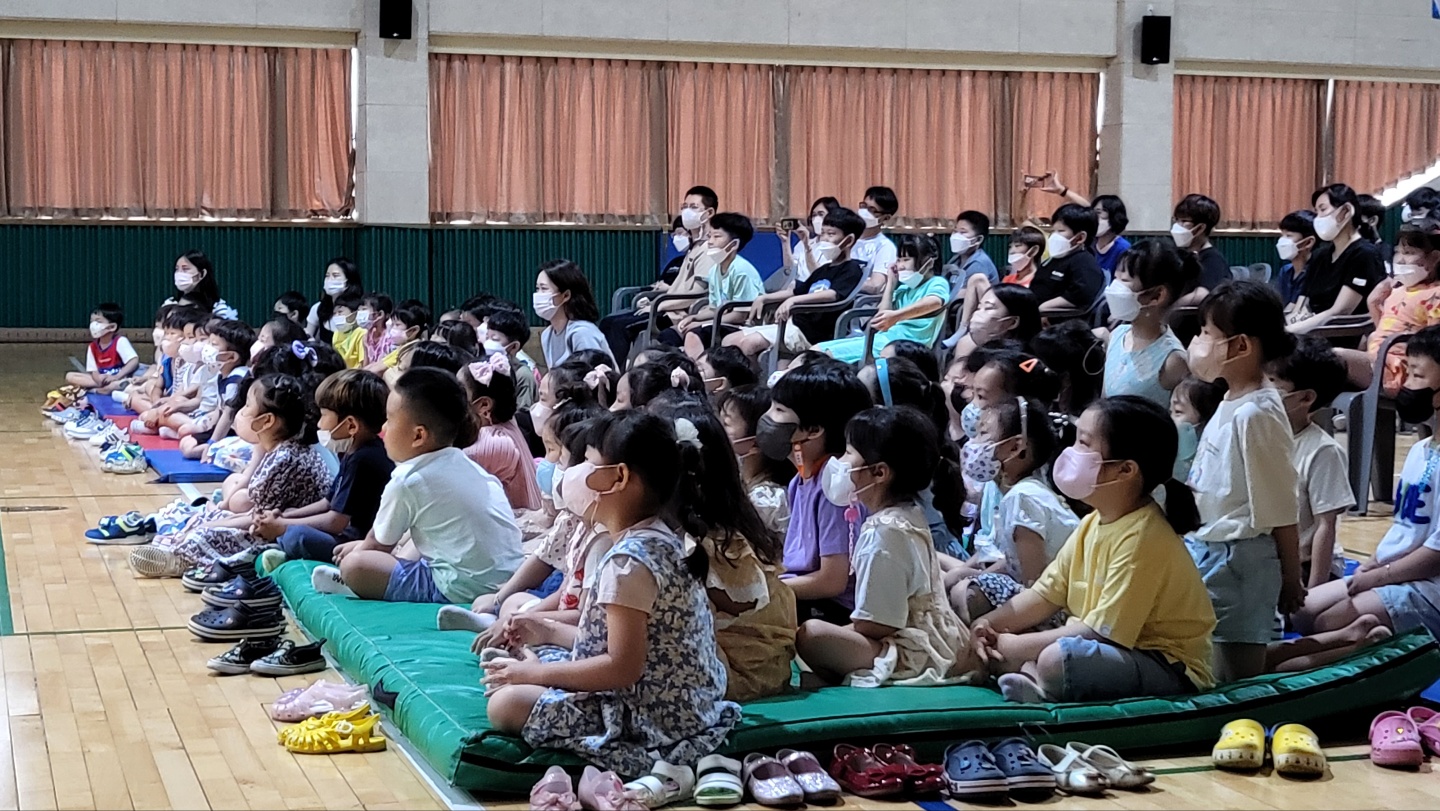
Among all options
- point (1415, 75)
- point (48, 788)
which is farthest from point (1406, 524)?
point (1415, 75)

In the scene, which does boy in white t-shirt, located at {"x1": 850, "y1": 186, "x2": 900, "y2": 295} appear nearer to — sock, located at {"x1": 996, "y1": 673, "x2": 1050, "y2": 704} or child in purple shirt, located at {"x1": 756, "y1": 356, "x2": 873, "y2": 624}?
child in purple shirt, located at {"x1": 756, "y1": 356, "x2": 873, "y2": 624}

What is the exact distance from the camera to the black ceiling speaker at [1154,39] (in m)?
Answer: 14.9

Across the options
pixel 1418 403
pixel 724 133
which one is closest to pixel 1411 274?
pixel 1418 403

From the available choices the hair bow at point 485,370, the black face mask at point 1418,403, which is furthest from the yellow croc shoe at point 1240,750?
the hair bow at point 485,370

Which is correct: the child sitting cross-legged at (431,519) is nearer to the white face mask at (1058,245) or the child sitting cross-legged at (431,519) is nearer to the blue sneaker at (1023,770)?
the blue sneaker at (1023,770)

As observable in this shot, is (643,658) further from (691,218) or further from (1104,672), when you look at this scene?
(691,218)

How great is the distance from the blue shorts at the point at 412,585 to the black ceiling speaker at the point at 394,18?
31.2 feet

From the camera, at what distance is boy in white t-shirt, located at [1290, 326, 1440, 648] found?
14.4ft

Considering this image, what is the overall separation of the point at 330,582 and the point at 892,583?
1906mm

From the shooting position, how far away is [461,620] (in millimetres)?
4500

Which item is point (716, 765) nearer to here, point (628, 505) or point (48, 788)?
point (628, 505)

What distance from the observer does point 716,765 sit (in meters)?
3.47

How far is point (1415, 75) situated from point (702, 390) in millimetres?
12122

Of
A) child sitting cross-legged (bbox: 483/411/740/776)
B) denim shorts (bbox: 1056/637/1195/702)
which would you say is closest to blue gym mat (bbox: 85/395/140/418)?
child sitting cross-legged (bbox: 483/411/740/776)
